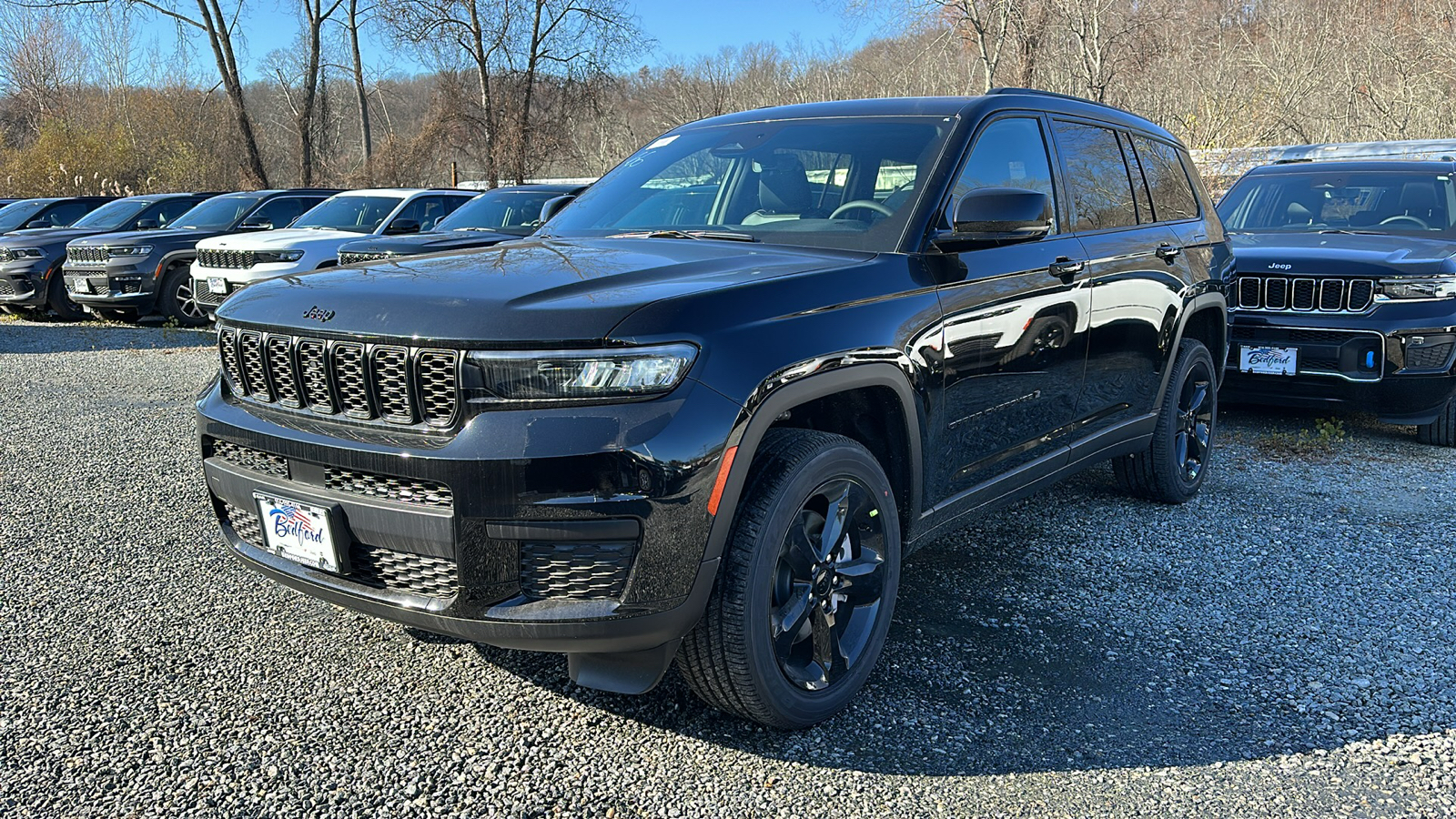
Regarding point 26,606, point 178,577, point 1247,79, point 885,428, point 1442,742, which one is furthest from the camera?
point 1247,79

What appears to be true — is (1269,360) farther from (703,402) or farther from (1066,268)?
(703,402)

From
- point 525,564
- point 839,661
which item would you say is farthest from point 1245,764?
point 525,564

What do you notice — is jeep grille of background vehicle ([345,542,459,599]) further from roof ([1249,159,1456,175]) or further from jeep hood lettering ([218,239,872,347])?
roof ([1249,159,1456,175])

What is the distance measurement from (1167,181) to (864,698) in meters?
3.27

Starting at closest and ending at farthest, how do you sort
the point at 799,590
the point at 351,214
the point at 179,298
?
the point at 799,590 → the point at 351,214 → the point at 179,298

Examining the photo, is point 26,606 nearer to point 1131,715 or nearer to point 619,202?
point 619,202

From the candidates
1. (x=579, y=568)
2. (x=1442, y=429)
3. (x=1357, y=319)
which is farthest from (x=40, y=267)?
(x=1442, y=429)

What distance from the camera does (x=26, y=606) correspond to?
371 cm

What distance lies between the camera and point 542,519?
2.39m

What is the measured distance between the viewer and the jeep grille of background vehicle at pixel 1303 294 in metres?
6.26

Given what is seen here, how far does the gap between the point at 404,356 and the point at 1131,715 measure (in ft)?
7.36

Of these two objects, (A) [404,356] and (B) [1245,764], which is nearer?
(A) [404,356]

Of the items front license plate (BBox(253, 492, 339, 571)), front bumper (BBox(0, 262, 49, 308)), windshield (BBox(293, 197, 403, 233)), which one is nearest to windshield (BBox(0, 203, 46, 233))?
front bumper (BBox(0, 262, 49, 308))

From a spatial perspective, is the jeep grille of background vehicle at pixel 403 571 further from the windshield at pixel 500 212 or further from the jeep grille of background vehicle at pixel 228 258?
the jeep grille of background vehicle at pixel 228 258
